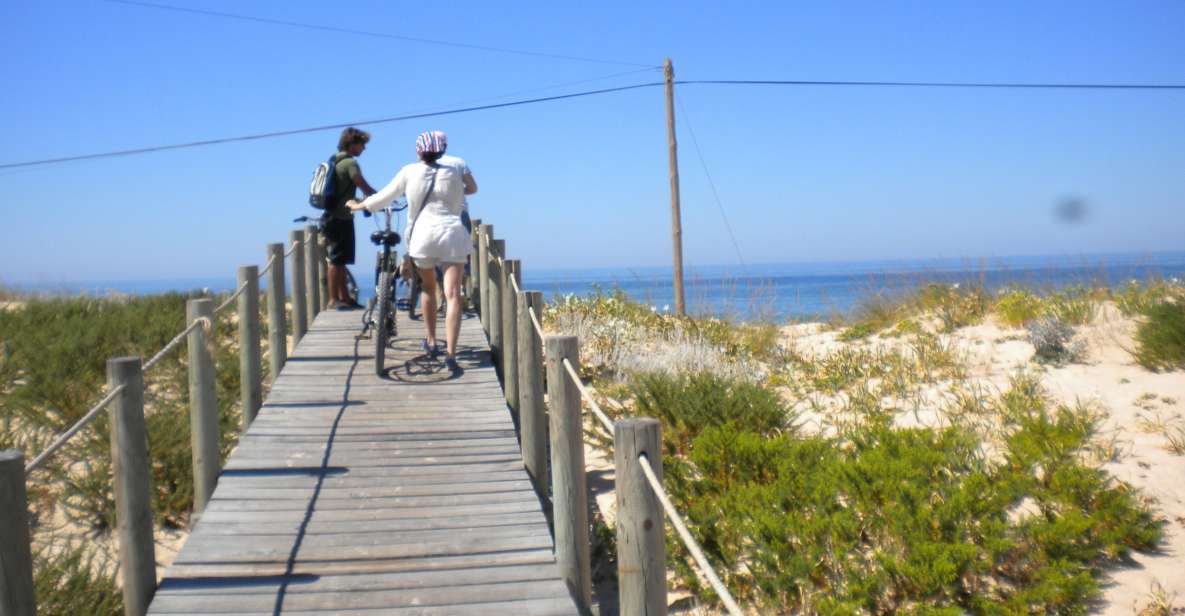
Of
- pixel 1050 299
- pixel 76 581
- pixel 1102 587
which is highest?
pixel 1050 299

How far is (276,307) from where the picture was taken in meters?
8.15

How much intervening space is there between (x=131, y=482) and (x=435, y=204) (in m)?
3.63

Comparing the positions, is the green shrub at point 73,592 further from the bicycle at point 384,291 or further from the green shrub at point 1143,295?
the green shrub at point 1143,295

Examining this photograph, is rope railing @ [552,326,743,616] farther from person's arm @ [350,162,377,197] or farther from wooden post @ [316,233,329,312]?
wooden post @ [316,233,329,312]

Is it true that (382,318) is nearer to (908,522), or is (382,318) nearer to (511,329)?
(511,329)

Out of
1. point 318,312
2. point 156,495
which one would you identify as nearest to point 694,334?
point 318,312

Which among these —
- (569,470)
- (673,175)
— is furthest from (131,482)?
(673,175)

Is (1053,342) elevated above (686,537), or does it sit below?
below

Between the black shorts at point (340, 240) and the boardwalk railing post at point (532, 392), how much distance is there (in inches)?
172

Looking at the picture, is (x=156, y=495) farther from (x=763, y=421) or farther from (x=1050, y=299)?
(x=1050, y=299)

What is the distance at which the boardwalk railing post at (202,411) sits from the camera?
5.23 m

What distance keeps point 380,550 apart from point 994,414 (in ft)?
15.8

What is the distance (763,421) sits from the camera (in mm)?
7254

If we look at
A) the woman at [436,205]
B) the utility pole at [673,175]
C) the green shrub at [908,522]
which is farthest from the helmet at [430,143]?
the utility pole at [673,175]
